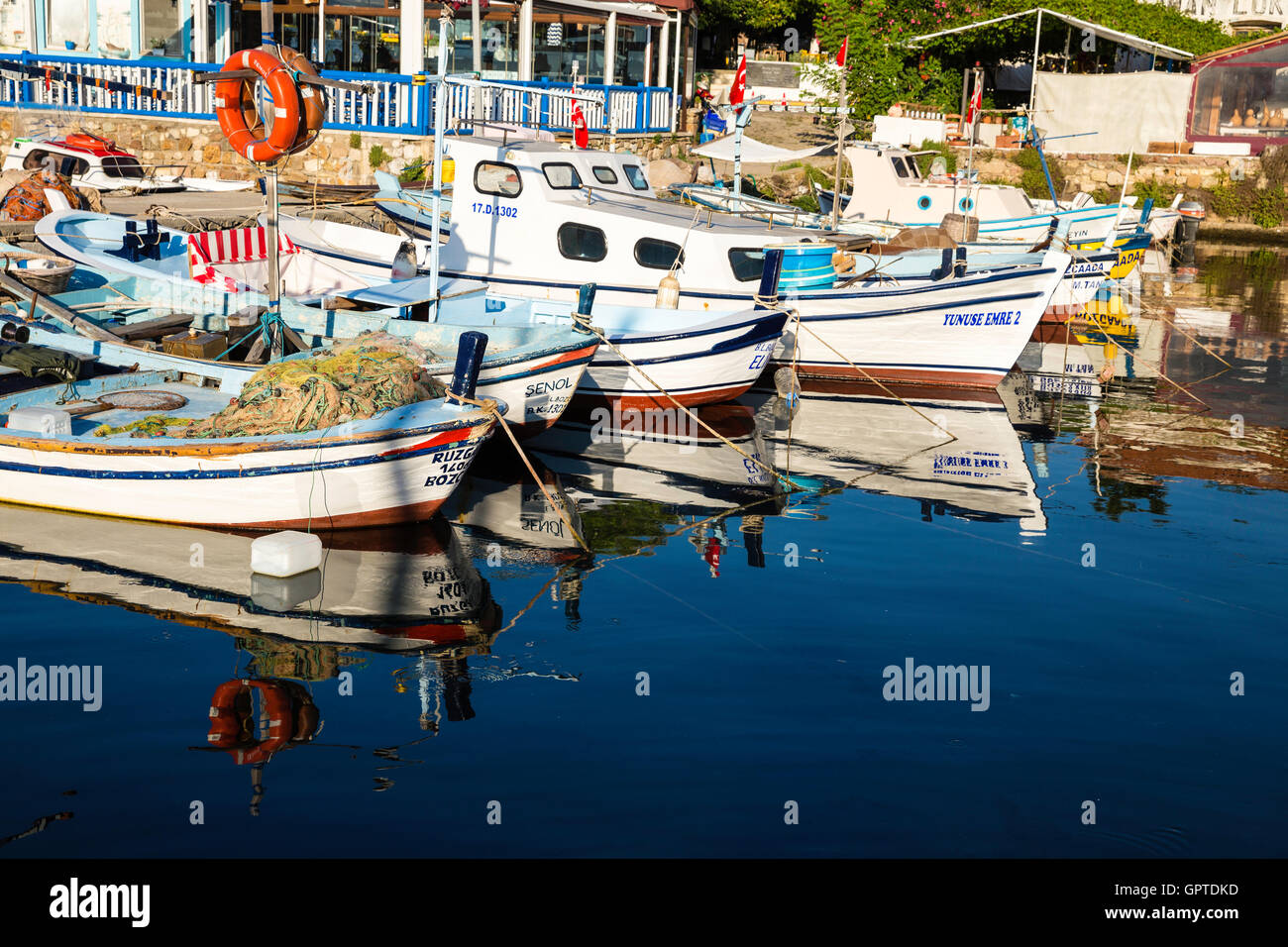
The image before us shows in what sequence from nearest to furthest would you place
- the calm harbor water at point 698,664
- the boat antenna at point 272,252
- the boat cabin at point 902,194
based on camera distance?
1. the calm harbor water at point 698,664
2. the boat antenna at point 272,252
3. the boat cabin at point 902,194

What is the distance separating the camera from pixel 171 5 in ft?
97.6

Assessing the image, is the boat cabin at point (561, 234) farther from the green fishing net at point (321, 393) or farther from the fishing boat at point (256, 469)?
the fishing boat at point (256, 469)

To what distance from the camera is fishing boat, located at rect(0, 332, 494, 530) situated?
10445 millimetres

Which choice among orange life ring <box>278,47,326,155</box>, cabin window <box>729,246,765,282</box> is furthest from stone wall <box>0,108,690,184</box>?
orange life ring <box>278,47,326,155</box>

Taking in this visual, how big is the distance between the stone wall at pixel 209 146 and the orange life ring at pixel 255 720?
815 inches

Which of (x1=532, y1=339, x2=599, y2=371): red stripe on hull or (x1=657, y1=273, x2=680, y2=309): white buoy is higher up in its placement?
(x1=657, y1=273, x2=680, y2=309): white buoy

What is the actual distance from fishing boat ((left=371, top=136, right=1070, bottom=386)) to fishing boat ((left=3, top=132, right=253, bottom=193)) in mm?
10787

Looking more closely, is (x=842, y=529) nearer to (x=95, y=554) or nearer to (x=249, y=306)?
(x=95, y=554)

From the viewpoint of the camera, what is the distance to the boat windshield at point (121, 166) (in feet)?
83.8

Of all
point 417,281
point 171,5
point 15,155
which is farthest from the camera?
point 171,5

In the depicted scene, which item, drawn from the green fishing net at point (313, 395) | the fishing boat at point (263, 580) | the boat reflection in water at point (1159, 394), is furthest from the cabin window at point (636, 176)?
the fishing boat at point (263, 580)

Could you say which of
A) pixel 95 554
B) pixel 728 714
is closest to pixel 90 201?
pixel 95 554

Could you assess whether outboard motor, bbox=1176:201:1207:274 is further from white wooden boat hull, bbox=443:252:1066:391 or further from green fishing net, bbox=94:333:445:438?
green fishing net, bbox=94:333:445:438
